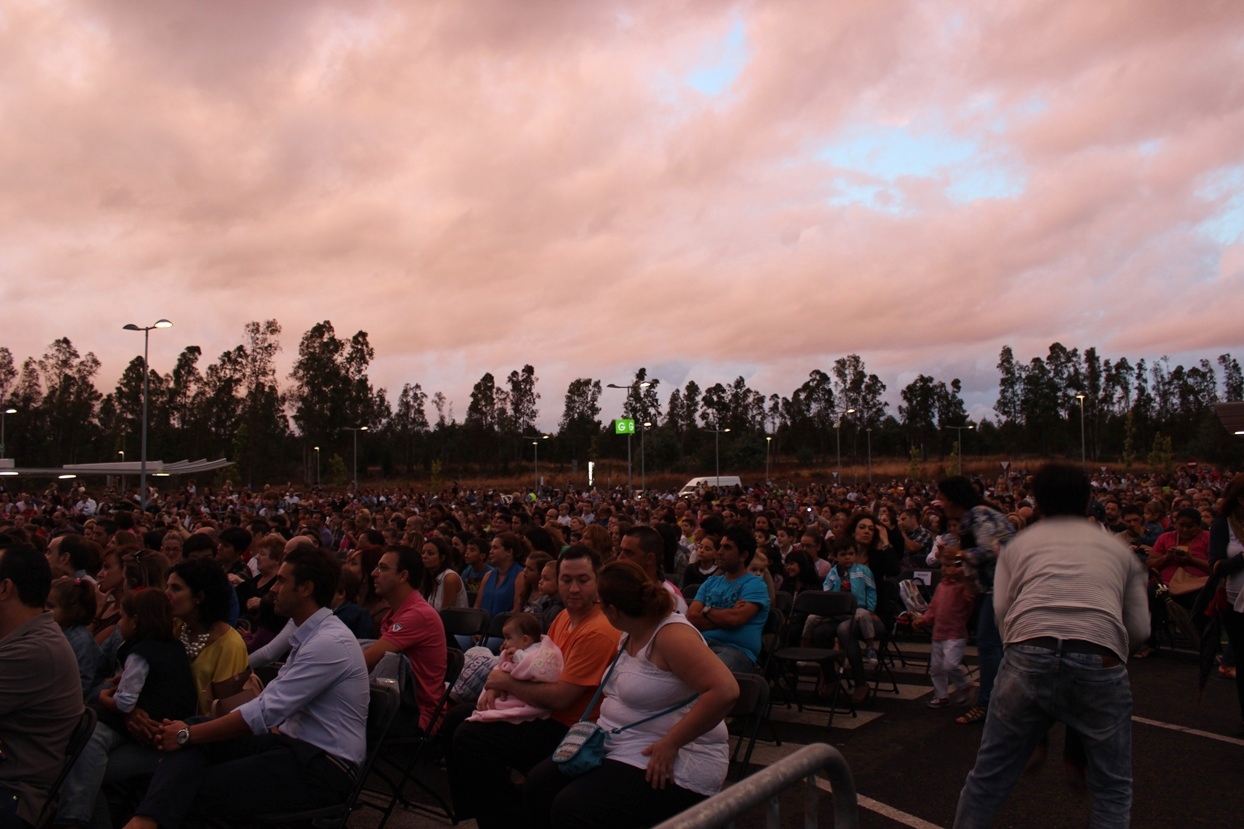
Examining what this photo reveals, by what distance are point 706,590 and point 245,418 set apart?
75.1 meters

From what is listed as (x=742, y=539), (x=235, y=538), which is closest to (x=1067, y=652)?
(x=742, y=539)

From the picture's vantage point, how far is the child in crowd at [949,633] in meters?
7.00

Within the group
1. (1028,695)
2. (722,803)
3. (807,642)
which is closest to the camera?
(722,803)

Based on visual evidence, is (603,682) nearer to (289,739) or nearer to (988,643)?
(289,739)

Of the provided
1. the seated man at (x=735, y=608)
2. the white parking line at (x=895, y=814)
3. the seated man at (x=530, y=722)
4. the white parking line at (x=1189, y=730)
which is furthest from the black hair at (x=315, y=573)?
the white parking line at (x=1189, y=730)

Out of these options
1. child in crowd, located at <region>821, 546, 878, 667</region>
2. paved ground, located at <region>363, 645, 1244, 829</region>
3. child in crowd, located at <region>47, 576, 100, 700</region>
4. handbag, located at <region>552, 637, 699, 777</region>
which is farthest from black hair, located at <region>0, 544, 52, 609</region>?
child in crowd, located at <region>821, 546, 878, 667</region>

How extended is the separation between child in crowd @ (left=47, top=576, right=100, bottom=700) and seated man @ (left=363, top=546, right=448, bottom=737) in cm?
139

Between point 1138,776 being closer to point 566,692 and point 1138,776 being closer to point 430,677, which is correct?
point 566,692

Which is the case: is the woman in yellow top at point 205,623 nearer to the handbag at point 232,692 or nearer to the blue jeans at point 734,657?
the handbag at point 232,692

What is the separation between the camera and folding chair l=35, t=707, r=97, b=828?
3611 millimetres

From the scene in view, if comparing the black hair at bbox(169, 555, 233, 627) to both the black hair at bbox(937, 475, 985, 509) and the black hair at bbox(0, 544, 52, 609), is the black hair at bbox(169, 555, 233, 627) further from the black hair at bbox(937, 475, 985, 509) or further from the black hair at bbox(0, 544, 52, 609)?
the black hair at bbox(937, 475, 985, 509)

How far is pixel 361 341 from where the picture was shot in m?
79.9

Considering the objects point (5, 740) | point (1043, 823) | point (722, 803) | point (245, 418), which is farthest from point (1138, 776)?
point (245, 418)

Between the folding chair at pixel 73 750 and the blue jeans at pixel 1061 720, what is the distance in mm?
3508
